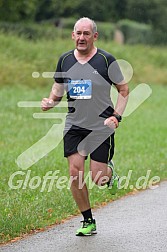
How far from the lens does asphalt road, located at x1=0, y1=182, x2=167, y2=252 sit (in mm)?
7281

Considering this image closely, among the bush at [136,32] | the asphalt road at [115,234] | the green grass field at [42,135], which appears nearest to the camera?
the asphalt road at [115,234]

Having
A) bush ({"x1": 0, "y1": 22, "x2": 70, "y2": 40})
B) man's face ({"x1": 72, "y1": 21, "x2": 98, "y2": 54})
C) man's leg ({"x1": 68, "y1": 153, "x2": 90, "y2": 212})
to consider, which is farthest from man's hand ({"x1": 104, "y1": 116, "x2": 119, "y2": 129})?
bush ({"x1": 0, "y1": 22, "x2": 70, "y2": 40})

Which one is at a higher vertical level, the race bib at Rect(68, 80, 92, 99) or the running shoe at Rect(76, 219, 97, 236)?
Answer: the race bib at Rect(68, 80, 92, 99)

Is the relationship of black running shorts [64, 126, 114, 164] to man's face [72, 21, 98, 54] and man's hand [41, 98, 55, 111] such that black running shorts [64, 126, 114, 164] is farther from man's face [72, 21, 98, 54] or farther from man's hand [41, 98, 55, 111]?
man's face [72, 21, 98, 54]

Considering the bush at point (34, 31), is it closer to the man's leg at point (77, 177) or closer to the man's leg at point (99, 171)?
the man's leg at point (99, 171)

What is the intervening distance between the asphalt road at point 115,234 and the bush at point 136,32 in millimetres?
39937

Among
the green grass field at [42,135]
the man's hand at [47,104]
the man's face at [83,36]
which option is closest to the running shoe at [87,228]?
the green grass field at [42,135]

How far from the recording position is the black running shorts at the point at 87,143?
306 inches

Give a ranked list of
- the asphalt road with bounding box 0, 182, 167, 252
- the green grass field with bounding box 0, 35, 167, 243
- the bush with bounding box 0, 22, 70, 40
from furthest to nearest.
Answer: the bush with bounding box 0, 22, 70, 40 → the green grass field with bounding box 0, 35, 167, 243 → the asphalt road with bounding box 0, 182, 167, 252

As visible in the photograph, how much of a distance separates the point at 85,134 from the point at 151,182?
444 cm

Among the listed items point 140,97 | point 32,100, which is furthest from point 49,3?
point 32,100

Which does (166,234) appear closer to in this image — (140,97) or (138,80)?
(140,97)

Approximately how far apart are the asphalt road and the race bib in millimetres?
1417

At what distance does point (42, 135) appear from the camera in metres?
17.5
